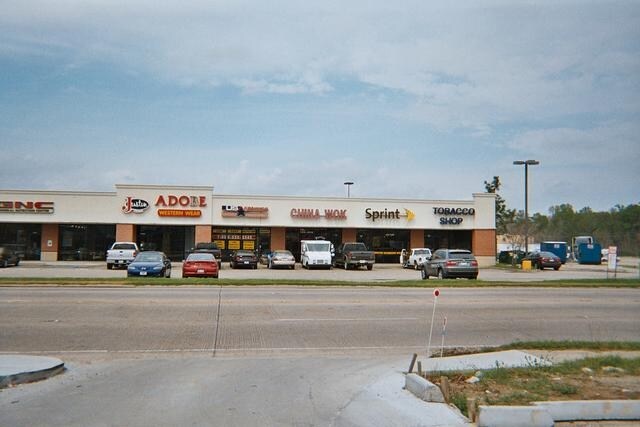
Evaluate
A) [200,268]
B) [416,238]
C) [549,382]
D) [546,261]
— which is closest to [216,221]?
[416,238]

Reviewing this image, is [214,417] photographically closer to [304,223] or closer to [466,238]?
[304,223]

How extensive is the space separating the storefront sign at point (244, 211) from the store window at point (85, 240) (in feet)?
30.4

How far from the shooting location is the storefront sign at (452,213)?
54.3 metres

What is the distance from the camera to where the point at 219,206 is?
2021 inches

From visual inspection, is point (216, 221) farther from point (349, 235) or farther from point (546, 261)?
point (546, 261)

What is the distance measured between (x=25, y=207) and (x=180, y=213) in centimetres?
1197

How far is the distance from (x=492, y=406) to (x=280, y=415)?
2.35 meters

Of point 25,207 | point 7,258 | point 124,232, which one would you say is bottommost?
point 7,258

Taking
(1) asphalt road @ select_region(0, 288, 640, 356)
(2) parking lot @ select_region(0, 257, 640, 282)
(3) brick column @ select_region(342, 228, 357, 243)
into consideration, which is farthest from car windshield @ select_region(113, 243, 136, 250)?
(3) brick column @ select_region(342, 228, 357, 243)

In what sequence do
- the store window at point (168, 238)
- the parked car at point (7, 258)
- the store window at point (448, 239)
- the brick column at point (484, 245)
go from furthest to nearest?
the store window at point (448, 239)
the brick column at point (484, 245)
the store window at point (168, 238)
the parked car at point (7, 258)

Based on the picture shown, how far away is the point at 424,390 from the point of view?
7699 mm

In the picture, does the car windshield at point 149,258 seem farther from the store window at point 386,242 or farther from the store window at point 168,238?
the store window at point 386,242

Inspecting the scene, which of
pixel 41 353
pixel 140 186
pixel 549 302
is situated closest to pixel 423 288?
pixel 549 302

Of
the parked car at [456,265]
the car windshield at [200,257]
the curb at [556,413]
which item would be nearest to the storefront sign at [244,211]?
the car windshield at [200,257]
